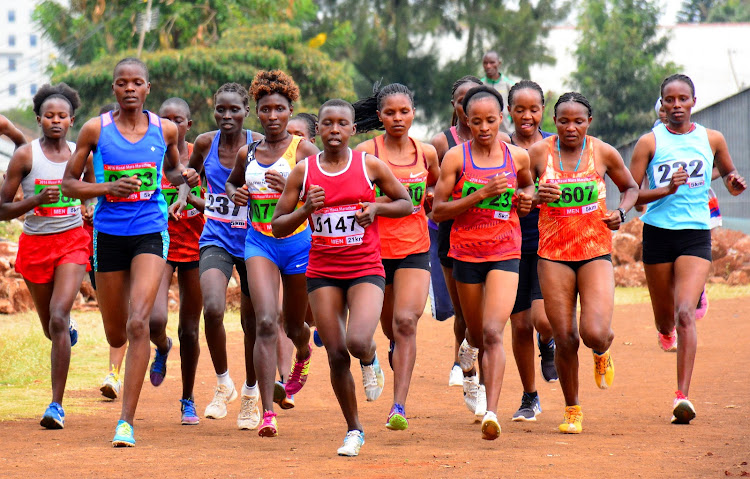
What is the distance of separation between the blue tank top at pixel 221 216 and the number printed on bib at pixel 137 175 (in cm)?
82

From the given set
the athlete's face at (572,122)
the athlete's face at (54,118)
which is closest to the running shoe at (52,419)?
the athlete's face at (54,118)

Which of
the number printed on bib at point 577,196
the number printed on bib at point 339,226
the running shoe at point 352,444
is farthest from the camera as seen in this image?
the number printed on bib at point 577,196

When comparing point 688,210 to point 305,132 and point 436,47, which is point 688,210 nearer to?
point 305,132

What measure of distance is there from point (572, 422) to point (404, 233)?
1.83m

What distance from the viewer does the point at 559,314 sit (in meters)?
7.70

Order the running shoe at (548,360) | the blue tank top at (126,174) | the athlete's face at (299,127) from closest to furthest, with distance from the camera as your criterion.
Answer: the blue tank top at (126,174) < the running shoe at (548,360) < the athlete's face at (299,127)

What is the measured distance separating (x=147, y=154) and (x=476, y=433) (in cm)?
307

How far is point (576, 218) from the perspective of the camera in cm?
777

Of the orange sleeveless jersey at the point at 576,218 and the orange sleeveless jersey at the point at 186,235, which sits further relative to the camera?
the orange sleeveless jersey at the point at 186,235

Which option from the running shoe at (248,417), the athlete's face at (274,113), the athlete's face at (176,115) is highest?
the athlete's face at (274,113)

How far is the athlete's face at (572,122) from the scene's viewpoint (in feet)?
25.9

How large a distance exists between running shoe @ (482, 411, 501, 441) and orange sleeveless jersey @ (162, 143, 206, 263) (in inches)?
120

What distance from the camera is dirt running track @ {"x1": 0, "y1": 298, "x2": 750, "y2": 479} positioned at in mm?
→ 6277

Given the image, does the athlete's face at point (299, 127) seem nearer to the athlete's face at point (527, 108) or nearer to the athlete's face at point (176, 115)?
the athlete's face at point (176, 115)
